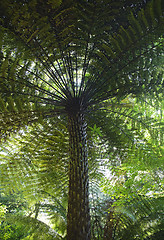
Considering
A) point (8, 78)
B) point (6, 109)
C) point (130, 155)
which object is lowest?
point (130, 155)

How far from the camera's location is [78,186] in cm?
124

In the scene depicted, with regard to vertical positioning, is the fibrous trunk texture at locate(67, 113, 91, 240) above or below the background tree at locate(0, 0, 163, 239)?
below

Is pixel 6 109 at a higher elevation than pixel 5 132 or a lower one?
higher

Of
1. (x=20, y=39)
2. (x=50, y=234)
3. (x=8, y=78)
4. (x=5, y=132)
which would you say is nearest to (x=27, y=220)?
(x=50, y=234)

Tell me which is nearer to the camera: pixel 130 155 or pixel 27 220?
pixel 27 220

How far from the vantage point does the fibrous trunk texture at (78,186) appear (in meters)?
1.10

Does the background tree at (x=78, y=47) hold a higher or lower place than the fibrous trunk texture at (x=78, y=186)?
higher

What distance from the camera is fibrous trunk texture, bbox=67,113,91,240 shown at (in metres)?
1.10

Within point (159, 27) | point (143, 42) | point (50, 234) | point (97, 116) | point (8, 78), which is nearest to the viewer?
point (159, 27)

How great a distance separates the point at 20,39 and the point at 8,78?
0.28 m

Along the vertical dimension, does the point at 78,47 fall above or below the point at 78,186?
above

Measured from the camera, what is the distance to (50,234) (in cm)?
142

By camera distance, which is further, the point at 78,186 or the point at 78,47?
the point at 78,47

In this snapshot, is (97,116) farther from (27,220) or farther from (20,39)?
(27,220)
